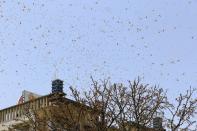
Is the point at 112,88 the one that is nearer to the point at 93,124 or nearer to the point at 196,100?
the point at 93,124

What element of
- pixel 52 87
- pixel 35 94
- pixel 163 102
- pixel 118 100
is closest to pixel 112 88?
pixel 118 100

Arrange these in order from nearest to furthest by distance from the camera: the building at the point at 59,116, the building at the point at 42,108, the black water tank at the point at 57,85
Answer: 1. the building at the point at 59,116
2. the building at the point at 42,108
3. the black water tank at the point at 57,85

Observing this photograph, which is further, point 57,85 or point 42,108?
point 57,85

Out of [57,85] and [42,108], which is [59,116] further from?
[57,85]

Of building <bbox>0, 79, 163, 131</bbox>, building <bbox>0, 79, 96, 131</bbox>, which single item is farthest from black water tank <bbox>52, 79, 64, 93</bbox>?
building <bbox>0, 79, 163, 131</bbox>

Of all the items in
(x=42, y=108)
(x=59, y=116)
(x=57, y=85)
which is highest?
(x=57, y=85)

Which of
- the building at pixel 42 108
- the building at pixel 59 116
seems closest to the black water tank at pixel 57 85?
the building at pixel 42 108

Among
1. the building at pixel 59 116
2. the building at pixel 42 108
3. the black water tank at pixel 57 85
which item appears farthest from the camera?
the black water tank at pixel 57 85

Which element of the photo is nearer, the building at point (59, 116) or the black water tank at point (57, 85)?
the building at point (59, 116)

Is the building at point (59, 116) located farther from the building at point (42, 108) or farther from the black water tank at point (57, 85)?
the black water tank at point (57, 85)

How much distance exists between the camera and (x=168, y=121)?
25.7m

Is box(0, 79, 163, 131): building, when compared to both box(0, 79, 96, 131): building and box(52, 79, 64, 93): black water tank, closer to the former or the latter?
box(0, 79, 96, 131): building

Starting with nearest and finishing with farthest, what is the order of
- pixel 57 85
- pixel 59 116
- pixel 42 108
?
1. pixel 59 116
2. pixel 42 108
3. pixel 57 85

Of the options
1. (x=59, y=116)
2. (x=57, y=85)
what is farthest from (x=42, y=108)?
(x=59, y=116)
